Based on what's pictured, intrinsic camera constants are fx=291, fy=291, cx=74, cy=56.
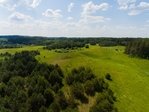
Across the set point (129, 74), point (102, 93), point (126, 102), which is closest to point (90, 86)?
point (102, 93)

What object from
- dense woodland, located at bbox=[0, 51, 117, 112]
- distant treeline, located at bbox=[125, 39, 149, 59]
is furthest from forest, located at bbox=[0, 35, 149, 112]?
distant treeline, located at bbox=[125, 39, 149, 59]

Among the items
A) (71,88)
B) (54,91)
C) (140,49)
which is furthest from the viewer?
(140,49)

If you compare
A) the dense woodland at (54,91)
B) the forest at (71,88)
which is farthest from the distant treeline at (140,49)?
the dense woodland at (54,91)

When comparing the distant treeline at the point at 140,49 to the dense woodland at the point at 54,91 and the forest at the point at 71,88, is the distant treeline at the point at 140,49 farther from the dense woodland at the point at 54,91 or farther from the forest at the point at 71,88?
the dense woodland at the point at 54,91

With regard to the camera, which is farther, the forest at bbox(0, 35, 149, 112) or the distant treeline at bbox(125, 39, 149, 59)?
the distant treeline at bbox(125, 39, 149, 59)

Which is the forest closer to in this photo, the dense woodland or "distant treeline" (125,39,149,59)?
the dense woodland

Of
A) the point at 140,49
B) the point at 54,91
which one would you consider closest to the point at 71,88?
the point at 54,91

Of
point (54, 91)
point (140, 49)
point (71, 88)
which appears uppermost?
point (71, 88)

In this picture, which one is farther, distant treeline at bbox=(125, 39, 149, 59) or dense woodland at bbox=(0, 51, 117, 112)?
distant treeline at bbox=(125, 39, 149, 59)

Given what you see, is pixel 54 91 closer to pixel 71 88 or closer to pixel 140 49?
pixel 71 88

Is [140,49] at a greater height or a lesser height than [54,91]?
lesser
